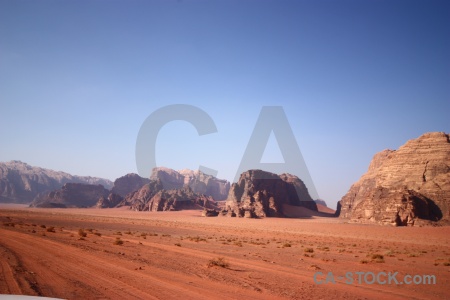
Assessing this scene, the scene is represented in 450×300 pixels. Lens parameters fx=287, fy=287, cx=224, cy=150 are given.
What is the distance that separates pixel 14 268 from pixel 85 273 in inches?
90.7

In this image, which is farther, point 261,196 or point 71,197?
point 71,197

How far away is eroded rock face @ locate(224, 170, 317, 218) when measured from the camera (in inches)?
3123

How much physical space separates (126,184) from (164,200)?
65220 mm

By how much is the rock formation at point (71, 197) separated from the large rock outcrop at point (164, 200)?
72.9 ft

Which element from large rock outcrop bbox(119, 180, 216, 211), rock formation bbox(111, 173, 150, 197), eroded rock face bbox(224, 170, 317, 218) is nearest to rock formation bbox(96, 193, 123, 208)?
large rock outcrop bbox(119, 180, 216, 211)

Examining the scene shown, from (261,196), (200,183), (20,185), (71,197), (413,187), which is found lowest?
(71,197)

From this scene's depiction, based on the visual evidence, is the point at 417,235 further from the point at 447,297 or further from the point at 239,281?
the point at 239,281

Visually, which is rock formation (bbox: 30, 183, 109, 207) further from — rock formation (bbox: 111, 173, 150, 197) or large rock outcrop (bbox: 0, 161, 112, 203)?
large rock outcrop (bbox: 0, 161, 112, 203)

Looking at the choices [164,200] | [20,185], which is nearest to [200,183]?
[164,200]

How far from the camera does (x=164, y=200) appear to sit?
104 meters

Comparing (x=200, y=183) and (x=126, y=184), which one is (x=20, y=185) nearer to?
(x=126, y=184)

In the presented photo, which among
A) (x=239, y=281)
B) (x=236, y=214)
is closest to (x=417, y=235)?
(x=239, y=281)

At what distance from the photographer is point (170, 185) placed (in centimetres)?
16450

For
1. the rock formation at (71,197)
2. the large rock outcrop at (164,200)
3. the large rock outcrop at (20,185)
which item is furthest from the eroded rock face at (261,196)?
the large rock outcrop at (20,185)
